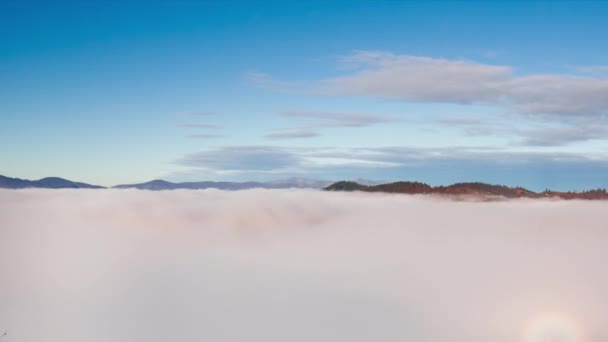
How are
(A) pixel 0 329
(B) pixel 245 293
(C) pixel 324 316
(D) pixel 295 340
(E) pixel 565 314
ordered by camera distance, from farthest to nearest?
(B) pixel 245 293, (C) pixel 324 316, (D) pixel 295 340, (E) pixel 565 314, (A) pixel 0 329

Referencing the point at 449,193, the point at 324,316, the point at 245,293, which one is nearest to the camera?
the point at 324,316

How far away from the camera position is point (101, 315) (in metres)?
62.0

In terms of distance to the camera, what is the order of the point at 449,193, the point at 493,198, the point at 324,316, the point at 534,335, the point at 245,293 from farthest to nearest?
the point at 449,193 → the point at 493,198 → the point at 245,293 → the point at 324,316 → the point at 534,335

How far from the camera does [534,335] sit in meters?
51.8

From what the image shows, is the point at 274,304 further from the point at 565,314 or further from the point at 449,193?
the point at 449,193

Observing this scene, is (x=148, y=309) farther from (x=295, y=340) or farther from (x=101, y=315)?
(x=295, y=340)

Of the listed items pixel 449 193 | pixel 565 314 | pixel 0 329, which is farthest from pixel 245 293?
pixel 449 193

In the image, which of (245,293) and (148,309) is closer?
(148,309)

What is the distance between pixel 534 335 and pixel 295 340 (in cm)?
2924

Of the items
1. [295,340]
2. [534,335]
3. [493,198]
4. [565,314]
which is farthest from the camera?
[493,198]

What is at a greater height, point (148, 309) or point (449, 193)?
point (449, 193)

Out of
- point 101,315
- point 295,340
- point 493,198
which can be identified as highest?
point 493,198

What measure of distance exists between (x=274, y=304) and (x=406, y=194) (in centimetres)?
4435

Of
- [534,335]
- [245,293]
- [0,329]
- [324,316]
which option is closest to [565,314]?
[534,335]
